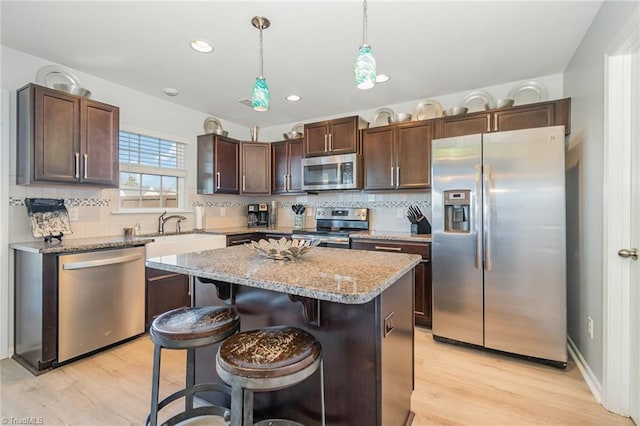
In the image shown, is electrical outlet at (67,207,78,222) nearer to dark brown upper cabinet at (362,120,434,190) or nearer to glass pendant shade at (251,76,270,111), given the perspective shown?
glass pendant shade at (251,76,270,111)

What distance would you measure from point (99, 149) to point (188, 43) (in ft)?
4.24

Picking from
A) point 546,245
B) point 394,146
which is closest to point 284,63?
point 394,146

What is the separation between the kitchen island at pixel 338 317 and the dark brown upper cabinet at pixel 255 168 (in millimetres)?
2685

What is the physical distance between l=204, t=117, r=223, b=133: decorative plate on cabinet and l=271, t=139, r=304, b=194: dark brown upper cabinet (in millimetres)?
807

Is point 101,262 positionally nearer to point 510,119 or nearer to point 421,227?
point 421,227

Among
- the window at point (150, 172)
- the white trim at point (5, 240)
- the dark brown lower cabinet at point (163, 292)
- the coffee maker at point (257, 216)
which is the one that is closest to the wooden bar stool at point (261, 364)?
the dark brown lower cabinet at point (163, 292)

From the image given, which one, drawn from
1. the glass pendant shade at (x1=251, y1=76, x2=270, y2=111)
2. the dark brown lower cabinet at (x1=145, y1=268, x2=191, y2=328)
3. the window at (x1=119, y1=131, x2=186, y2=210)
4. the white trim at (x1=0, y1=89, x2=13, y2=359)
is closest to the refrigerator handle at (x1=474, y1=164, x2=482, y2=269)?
the glass pendant shade at (x1=251, y1=76, x2=270, y2=111)

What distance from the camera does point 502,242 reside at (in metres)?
2.41

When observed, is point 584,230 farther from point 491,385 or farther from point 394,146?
point 394,146

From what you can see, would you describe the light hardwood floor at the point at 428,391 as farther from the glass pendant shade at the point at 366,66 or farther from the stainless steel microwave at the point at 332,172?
the stainless steel microwave at the point at 332,172

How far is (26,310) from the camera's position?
7.56 feet

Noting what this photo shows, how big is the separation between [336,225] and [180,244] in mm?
2018

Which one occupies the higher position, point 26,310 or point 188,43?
point 188,43

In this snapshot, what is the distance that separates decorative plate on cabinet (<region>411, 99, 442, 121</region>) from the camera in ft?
11.2
